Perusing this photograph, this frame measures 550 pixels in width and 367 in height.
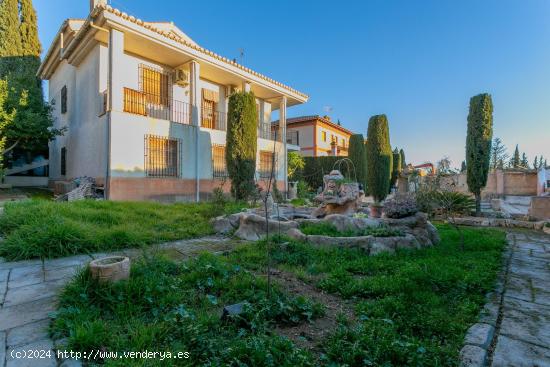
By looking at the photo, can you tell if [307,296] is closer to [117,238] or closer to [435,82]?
[117,238]

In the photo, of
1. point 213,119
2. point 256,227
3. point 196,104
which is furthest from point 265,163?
point 256,227

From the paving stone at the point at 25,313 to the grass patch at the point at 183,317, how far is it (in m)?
0.15

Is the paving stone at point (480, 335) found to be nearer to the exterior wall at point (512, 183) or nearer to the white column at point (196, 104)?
the white column at point (196, 104)

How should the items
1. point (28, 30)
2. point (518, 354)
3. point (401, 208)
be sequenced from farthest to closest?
point (28, 30), point (401, 208), point (518, 354)

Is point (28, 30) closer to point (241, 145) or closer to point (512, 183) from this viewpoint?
point (241, 145)

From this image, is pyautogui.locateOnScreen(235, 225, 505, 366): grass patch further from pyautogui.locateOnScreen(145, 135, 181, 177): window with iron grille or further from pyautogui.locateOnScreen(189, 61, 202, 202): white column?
pyautogui.locateOnScreen(189, 61, 202, 202): white column

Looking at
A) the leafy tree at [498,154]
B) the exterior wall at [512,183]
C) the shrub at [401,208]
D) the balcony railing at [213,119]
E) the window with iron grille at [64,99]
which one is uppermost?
the window with iron grille at [64,99]

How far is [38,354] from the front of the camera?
5.46ft

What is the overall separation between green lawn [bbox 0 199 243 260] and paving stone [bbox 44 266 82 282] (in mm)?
624

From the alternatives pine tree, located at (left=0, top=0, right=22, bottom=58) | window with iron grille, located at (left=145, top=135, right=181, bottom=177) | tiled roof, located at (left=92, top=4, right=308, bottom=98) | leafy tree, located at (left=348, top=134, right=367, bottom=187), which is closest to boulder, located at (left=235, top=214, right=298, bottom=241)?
window with iron grille, located at (left=145, top=135, right=181, bottom=177)

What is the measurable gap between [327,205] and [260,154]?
7003mm

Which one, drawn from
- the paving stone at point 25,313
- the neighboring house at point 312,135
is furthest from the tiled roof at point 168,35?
the neighboring house at point 312,135

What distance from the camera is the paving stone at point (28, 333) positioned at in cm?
178

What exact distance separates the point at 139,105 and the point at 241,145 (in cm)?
390
